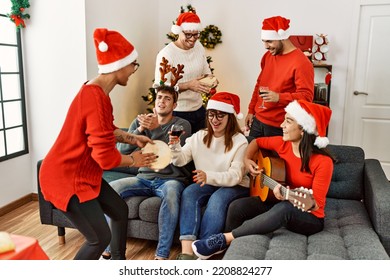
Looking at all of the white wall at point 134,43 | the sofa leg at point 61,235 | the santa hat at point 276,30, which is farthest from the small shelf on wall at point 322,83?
the sofa leg at point 61,235

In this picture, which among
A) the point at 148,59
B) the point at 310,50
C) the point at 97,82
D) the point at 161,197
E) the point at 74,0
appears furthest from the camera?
the point at 148,59

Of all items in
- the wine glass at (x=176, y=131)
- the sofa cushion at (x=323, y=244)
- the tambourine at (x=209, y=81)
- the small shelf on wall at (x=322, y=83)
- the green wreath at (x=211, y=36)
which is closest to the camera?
the sofa cushion at (x=323, y=244)

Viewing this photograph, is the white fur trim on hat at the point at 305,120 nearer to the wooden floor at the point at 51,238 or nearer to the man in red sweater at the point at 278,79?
the man in red sweater at the point at 278,79

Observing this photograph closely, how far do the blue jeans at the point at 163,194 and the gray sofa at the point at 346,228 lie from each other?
0.46 metres

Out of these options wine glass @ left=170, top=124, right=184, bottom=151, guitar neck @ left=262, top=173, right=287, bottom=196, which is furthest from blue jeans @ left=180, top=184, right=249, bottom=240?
wine glass @ left=170, top=124, right=184, bottom=151

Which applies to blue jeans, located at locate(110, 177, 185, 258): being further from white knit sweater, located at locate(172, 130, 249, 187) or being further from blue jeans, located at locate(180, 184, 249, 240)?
white knit sweater, located at locate(172, 130, 249, 187)

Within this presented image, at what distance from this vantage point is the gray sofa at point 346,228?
2016 millimetres

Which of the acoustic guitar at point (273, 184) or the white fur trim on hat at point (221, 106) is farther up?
the white fur trim on hat at point (221, 106)

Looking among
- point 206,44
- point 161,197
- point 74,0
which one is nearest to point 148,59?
point 206,44

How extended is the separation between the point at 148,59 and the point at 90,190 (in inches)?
122

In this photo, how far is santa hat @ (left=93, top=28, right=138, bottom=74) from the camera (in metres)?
1.88

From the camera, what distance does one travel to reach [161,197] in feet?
8.53
